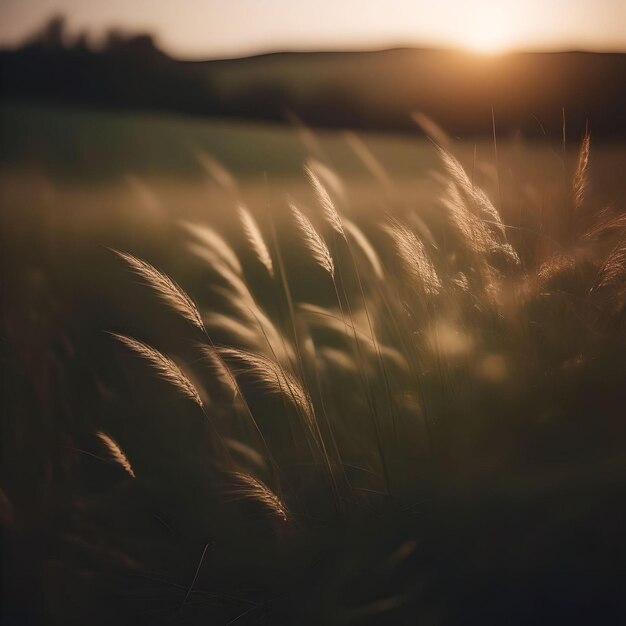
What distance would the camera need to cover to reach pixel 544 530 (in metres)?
1.07

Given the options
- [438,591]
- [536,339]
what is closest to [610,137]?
[536,339]

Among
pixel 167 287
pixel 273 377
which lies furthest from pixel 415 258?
pixel 167 287

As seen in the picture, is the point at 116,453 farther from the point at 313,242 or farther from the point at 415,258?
the point at 415,258

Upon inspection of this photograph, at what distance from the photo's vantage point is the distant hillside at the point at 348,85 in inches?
42.9

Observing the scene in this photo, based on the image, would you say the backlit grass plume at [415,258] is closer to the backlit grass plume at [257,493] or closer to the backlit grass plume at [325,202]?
the backlit grass plume at [325,202]

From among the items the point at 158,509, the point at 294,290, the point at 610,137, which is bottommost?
the point at 158,509

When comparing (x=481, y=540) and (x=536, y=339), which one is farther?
(x=536, y=339)

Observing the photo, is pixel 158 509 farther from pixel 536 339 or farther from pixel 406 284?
pixel 536 339

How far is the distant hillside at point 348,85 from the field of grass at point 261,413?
55mm

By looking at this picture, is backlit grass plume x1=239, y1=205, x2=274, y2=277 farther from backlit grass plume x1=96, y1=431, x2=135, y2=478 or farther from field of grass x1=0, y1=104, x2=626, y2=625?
backlit grass plume x1=96, y1=431, x2=135, y2=478

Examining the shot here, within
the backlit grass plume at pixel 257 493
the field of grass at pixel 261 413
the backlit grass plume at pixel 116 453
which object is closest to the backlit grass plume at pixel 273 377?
the field of grass at pixel 261 413

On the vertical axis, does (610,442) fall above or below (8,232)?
below

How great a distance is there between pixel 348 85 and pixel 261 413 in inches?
24.3

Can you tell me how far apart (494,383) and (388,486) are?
0.27m
